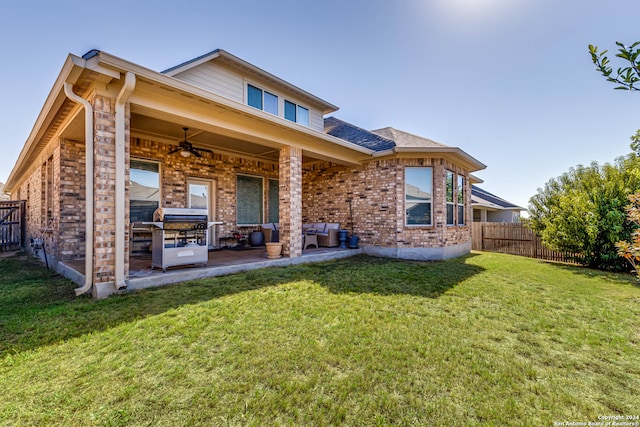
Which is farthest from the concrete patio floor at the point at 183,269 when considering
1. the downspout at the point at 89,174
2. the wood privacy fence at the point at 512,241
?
the wood privacy fence at the point at 512,241

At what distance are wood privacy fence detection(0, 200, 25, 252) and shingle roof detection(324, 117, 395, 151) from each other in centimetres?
1291

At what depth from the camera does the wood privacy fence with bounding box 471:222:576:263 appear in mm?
9570

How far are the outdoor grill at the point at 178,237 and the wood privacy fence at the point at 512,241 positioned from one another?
10.7 m

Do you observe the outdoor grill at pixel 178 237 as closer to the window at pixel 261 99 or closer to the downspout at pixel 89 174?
the downspout at pixel 89 174

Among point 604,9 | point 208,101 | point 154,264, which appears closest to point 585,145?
point 604,9

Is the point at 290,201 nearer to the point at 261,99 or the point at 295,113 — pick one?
the point at 261,99

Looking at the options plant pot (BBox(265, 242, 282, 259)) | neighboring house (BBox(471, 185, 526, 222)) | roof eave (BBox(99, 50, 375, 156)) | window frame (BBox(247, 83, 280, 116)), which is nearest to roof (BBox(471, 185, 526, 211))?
neighboring house (BBox(471, 185, 526, 222))

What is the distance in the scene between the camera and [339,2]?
7383mm

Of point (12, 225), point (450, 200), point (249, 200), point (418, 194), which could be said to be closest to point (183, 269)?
point (249, 200)

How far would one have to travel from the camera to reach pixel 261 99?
8781mm

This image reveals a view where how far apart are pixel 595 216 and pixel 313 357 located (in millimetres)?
8974

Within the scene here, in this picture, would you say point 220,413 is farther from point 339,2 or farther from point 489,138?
point 489,138

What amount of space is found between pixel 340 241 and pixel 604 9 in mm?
7174

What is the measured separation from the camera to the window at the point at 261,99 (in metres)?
8.54
